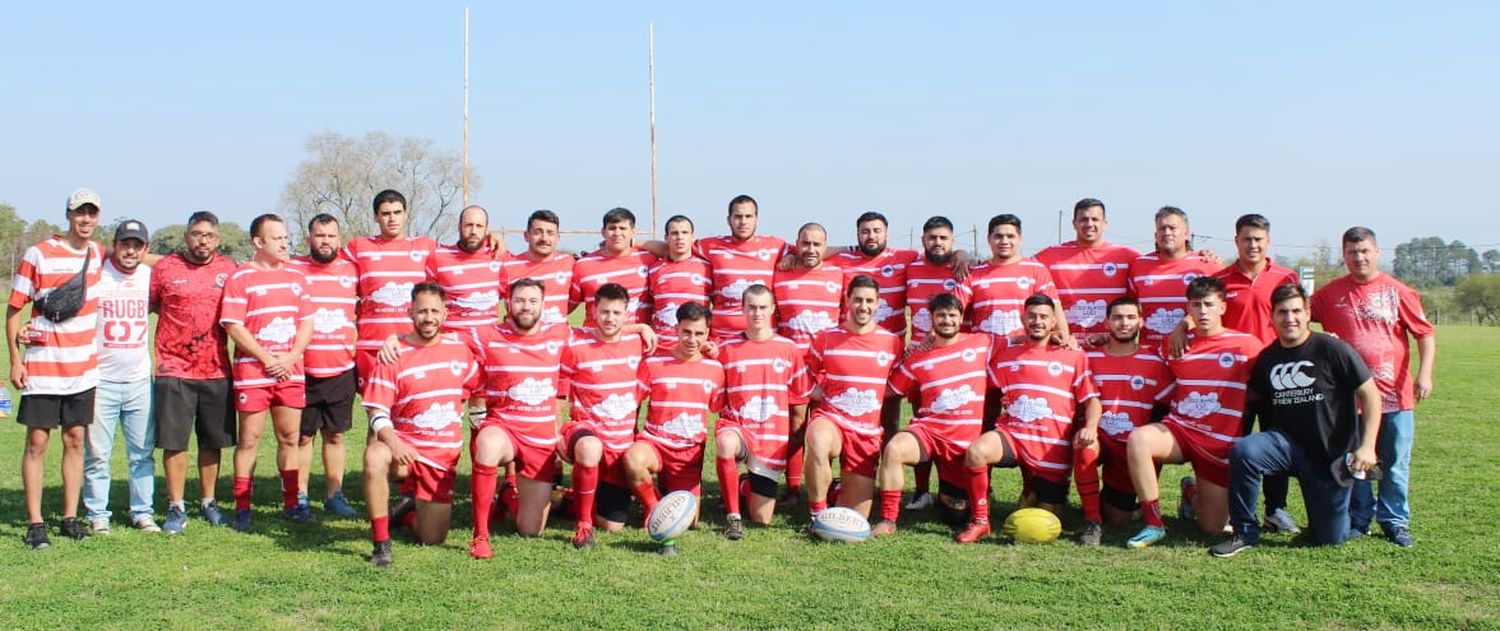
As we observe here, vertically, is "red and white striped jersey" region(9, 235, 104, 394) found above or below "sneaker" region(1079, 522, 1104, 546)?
above

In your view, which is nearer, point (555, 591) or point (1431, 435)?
point (555, 591)

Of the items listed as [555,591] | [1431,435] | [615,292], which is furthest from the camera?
[1431,435]

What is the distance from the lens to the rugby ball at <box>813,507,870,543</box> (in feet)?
20.1

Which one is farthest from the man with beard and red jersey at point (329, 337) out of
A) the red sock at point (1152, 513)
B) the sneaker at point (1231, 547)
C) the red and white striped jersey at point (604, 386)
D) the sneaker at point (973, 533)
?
the sneaker at point (1231, 547)

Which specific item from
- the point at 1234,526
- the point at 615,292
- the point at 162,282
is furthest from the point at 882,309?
the point at 162,282

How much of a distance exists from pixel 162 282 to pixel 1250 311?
6.46 meters

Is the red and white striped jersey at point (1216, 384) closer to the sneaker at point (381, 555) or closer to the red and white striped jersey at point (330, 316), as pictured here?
the sneaker at point (381, 555)

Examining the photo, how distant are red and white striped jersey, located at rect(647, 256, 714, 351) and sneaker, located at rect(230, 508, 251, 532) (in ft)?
8.86

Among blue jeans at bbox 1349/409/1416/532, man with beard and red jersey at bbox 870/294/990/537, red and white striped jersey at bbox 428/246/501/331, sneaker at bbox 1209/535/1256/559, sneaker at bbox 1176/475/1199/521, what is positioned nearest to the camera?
sneaker at bbox 1209/535/1256/559

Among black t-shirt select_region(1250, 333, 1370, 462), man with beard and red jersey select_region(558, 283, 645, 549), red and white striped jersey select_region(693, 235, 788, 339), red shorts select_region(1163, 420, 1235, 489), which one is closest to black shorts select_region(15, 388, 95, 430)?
man with beard and red jersey select_region(558, 283, 645, 549)

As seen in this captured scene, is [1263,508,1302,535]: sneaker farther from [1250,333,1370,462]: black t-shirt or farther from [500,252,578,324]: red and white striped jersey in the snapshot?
[500,252,578,324]: red and white striped jersey

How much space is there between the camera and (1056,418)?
643 cm

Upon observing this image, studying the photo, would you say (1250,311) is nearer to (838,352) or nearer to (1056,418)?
(1056,418)

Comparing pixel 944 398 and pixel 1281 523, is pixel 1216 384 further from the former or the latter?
pixel 944 398
